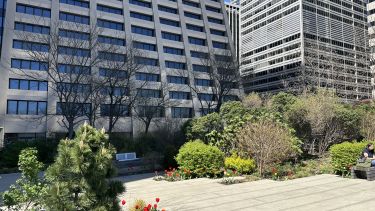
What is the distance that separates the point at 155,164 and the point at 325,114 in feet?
35.2

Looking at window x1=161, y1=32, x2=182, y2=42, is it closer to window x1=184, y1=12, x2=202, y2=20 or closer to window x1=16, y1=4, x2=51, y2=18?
window x1=184, y1=12, x2=202, y2=20

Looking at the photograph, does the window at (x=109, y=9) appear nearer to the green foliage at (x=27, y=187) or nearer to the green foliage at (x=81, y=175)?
the green foliage at (x=27, y=187)

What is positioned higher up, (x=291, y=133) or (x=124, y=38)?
(x=124, y=38)

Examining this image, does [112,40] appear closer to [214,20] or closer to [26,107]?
[26,107]

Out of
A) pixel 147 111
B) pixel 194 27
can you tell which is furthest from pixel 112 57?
pixel 194 27

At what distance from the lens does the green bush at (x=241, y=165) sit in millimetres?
14883

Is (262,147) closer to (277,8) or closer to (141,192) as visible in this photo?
(141,192)

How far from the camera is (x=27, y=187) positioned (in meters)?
6.19

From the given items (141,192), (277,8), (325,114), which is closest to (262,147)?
(141,192)

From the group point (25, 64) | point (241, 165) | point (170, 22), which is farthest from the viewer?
point (170, 22)

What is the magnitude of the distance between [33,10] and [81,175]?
48.8 metres

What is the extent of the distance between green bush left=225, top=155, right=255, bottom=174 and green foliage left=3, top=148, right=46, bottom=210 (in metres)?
9.75

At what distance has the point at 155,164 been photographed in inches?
738

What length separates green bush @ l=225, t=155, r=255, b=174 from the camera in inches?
586
